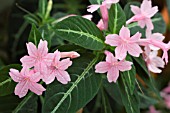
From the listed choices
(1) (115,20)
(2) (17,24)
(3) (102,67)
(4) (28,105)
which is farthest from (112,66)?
(2) (17,24)

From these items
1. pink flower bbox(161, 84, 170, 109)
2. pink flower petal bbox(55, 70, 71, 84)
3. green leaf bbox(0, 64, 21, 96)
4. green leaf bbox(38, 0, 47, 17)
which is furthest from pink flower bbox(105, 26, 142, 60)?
pink flower bbox(161, 84, 170, 109)

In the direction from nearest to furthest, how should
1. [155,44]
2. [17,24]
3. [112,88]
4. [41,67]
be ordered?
[41,67], [155,44], [112,88], [17,24]

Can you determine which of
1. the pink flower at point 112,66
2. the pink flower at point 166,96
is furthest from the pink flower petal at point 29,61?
the pink flower at point 166,96

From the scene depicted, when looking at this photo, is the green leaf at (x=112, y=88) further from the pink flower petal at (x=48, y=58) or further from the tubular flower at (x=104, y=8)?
the pink flower petal at (x=48, y=58)

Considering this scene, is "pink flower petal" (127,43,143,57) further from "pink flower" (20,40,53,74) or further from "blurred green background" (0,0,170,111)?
"blurred green background" (0,0,170,111)

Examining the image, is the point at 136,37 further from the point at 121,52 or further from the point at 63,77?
the point at 63,77

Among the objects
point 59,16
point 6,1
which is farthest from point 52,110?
point 6,1
